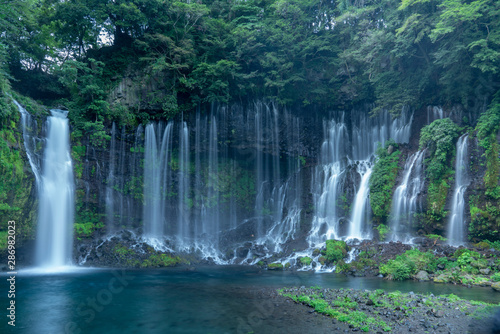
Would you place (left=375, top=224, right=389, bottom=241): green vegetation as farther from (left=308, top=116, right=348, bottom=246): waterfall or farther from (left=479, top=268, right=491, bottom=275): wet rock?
(left=479, top=268, right=491, bottom=275): wet rock

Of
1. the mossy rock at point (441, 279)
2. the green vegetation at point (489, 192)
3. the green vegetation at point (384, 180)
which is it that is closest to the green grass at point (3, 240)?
the mossy rock at point (441, 279)

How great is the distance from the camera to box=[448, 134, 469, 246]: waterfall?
1716cm

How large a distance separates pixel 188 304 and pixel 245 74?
19.5 m

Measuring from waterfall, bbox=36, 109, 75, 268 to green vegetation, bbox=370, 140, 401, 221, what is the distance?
20142mm

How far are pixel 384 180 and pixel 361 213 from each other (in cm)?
279

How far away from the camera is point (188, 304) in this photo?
10594 mm

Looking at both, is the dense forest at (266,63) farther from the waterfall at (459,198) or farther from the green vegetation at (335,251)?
the green vegetation at (335,251)

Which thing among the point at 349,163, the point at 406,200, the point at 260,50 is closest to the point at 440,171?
the point at 406,200

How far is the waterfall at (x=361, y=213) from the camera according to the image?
2070 centimetres

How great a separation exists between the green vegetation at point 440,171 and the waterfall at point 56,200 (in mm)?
22489

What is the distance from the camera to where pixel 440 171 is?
18.5 metres

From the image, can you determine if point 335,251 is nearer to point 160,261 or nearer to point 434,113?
point 160,261

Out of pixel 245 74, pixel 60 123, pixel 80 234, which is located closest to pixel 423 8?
pixel 245 74

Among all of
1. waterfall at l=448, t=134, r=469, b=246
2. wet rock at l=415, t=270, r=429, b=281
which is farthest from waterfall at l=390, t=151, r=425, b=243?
wet rock at l=415, t=270, r=429, b=281
